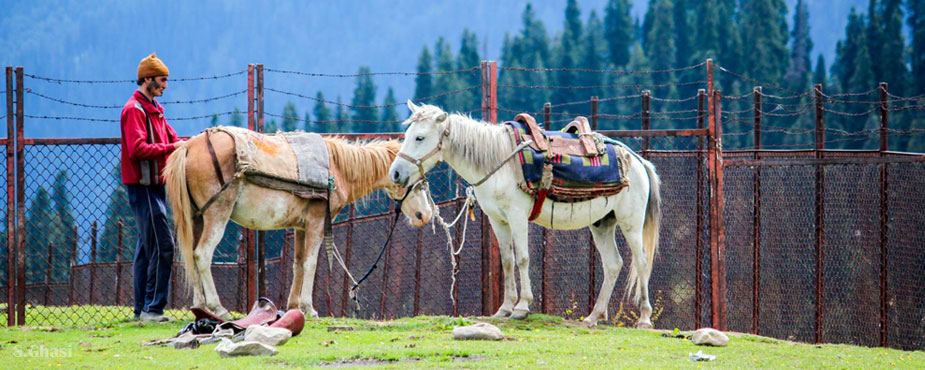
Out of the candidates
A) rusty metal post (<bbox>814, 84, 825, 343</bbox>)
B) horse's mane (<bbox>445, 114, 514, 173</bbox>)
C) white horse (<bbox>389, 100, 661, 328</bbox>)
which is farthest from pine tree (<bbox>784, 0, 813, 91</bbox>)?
horse's mane (<bbox>445, 114, 514, 173</bbox>)

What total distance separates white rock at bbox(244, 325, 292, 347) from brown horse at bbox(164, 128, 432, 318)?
5.63 feet

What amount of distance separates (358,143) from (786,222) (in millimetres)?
10943

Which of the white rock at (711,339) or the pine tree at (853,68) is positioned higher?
the pine tree at (853,68)

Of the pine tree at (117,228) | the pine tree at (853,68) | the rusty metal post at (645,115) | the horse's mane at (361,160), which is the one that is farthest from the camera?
the pine tree at (853,68)

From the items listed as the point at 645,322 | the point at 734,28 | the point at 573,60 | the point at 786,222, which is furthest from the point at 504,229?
the point at 573,60

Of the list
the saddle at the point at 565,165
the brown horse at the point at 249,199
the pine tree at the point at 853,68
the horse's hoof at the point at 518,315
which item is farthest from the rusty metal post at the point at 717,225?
the pine tree at the point at 853,68

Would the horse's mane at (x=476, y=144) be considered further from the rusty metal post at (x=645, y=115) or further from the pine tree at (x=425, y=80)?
the pine tree at (x=425, y=80)

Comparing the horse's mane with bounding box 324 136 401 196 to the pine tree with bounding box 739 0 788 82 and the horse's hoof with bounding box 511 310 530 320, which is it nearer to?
the horse's hoof with bounding box 511 310 530 320

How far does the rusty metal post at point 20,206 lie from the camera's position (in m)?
9.59

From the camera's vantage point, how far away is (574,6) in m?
104

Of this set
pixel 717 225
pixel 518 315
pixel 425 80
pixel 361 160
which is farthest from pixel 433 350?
pixel 425 80

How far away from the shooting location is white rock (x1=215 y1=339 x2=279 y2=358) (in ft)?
21.2

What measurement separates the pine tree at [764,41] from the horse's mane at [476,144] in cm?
7361

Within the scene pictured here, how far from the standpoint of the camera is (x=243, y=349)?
21.4 ft
